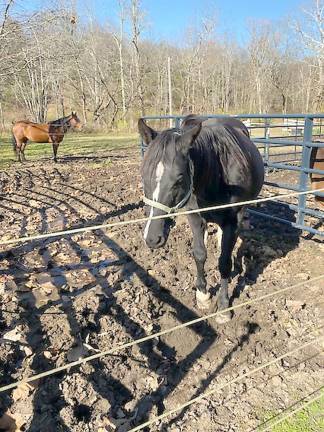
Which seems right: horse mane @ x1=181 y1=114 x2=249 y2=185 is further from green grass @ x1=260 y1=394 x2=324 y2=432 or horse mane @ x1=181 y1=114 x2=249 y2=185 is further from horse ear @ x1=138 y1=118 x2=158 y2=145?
green grass @ x1=260 y1=394 x2=324 y2=432

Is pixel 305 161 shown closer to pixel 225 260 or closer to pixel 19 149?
pixel 225 260

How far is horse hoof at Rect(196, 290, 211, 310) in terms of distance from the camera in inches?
128

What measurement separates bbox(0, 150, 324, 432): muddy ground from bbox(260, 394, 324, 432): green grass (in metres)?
0.09

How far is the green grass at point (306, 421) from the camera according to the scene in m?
2.00

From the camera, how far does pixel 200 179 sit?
283 centimetres

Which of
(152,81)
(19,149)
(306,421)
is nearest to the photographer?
(306,421)

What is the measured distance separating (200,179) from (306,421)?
175 centimetres

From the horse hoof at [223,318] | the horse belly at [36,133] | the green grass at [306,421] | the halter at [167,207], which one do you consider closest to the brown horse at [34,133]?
the horse belly at [36,133]

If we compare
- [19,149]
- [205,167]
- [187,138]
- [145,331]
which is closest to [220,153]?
[205,167]

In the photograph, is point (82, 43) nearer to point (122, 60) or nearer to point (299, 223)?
point (122, 60)

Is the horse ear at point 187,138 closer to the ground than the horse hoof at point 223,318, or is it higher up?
higher up

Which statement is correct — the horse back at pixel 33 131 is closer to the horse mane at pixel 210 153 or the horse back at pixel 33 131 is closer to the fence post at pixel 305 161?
the fence post at pixel 305 161

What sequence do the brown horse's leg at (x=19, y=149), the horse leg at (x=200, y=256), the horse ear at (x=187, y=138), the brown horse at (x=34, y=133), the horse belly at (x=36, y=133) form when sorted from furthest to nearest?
the horse belly at (x=36, y=133) → the brown horse at (x=34, y=133) → the brown horse's leg at (x=19, y=149) → the horse leg at (x=200, y=256) → the horse ear at (x=187, y=138)

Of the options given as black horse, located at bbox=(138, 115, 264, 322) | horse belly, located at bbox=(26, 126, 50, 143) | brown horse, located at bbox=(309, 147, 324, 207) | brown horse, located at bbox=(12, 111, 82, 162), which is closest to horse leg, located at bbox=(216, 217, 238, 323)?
black horse, located at bbox=(138, 115, 264, 322)
